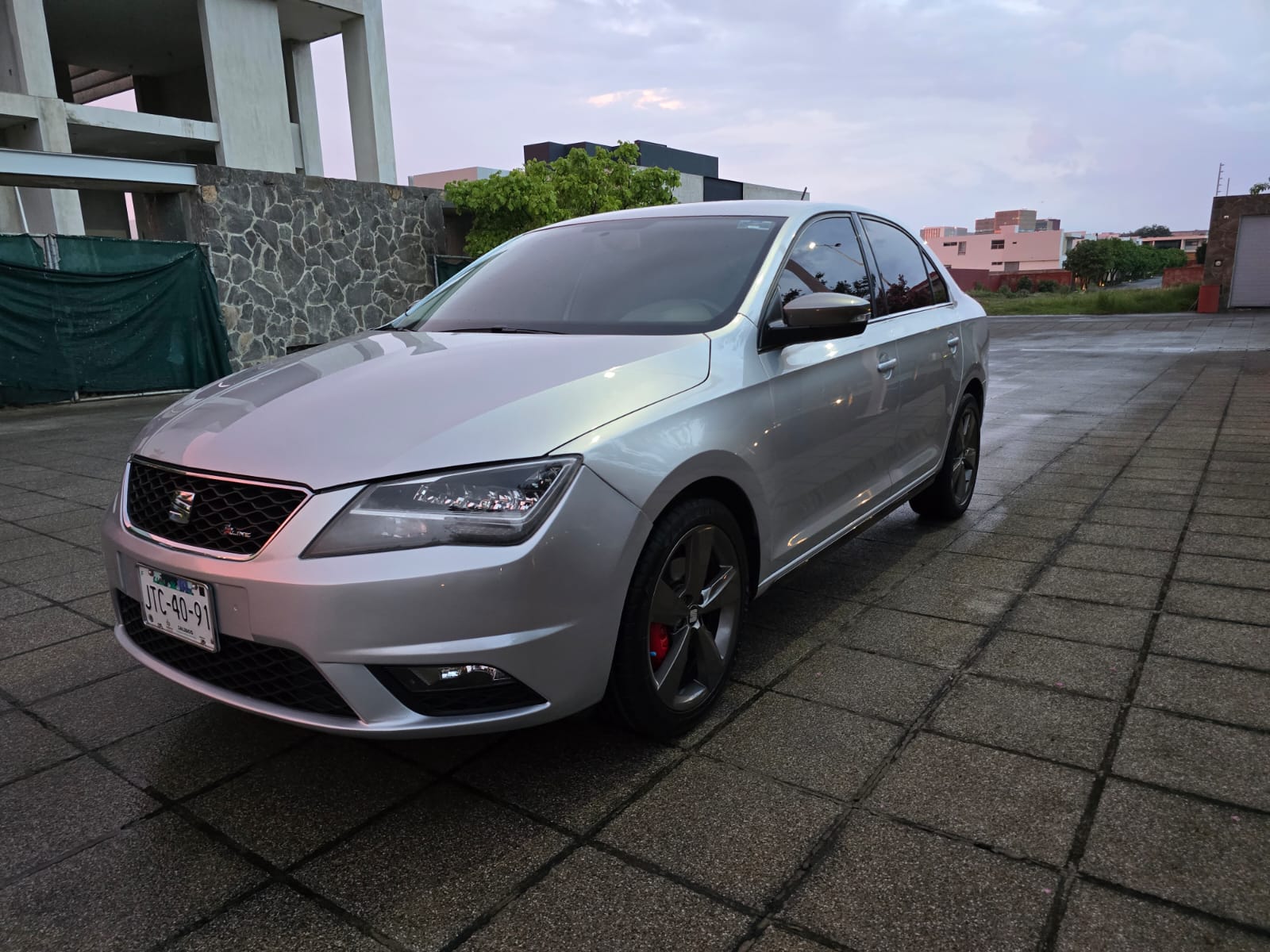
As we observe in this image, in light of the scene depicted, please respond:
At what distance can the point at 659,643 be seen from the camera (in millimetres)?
2508

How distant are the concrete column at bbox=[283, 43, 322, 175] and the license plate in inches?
822

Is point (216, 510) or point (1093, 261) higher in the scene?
point (1093, 261)

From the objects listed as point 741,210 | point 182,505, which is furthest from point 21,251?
point 182,505

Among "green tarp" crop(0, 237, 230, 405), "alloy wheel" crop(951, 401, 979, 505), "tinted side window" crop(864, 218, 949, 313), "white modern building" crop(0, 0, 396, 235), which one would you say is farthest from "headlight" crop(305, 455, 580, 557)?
"white modern building" crop(0, 0, 396, 235)

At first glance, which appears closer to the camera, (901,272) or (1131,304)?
(901,272)

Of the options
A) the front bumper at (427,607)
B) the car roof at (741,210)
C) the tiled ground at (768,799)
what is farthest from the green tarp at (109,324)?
the front bumper at (427,607)

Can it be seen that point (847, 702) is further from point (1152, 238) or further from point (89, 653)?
point (1152, 238)

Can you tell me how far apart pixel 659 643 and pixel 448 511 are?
793mm

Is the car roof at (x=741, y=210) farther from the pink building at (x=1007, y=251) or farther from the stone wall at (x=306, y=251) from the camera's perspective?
the pink building at (x=1007, y=251)

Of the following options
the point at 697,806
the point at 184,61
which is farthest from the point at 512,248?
the point at 184,61

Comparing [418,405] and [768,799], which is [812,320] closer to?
[418,405]

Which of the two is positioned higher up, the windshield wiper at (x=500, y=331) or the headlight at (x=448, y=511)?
the windshield wiper at (x=500, y=331)

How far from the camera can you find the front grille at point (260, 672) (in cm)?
206

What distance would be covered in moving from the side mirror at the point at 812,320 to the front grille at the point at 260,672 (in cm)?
166
